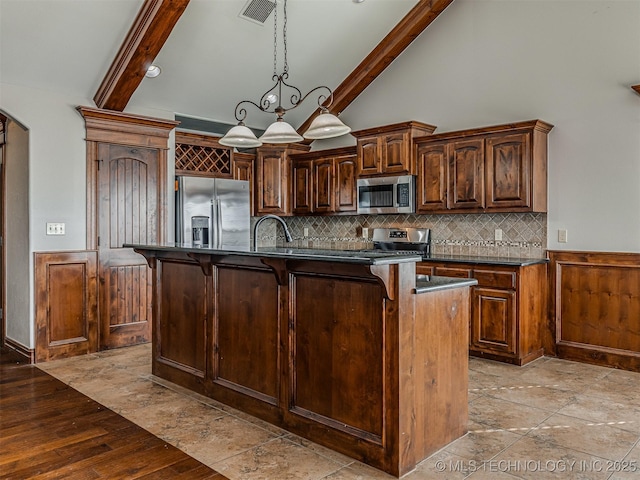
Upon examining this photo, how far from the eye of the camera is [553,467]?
7.75ft

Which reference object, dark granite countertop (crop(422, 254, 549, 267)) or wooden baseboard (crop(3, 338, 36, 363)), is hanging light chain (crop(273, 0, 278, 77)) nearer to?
dark granite countertop (crop(422, 254, 549, 267))

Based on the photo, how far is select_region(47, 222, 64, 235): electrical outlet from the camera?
4398 mm

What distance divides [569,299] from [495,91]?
2107 mm

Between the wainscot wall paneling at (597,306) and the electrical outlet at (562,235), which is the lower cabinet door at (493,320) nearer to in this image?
the wainscot wall paneling at (597,306)

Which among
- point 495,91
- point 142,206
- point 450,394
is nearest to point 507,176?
point 495,91

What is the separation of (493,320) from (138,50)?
3.79 m

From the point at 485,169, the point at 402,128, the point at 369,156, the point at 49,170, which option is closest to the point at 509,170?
the point at 485,169

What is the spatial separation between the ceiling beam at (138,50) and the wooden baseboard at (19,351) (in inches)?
92.2

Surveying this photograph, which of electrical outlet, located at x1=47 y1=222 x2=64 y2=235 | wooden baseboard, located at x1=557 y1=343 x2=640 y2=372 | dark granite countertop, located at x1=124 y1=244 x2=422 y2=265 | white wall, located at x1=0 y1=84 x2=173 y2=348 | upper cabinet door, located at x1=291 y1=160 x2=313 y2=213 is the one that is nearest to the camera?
dark granite countertop, located at x1=124 y1=244 x2=422 y2=265

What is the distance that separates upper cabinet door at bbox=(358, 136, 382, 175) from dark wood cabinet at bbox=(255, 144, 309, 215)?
123cm

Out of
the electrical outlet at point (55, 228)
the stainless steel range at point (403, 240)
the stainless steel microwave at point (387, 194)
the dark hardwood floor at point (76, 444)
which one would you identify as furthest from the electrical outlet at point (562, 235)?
the electrical outlet at point (55, 228)

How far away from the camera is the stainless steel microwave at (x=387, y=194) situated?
5.16m

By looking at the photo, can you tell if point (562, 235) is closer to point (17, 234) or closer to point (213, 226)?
point (213, 226)

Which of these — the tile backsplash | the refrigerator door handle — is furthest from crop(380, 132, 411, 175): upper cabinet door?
the refrigerator door handle
